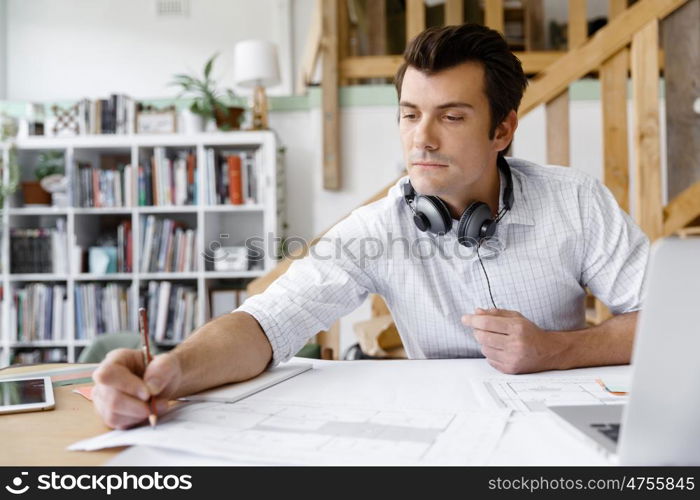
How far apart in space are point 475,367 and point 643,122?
1514 millimetres

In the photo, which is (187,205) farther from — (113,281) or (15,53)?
(15,53)

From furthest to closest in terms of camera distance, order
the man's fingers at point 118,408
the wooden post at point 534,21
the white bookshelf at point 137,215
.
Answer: the wooden post at point 534,21, the white bookshelf at point 137,215, the man's fingers at point 118,408

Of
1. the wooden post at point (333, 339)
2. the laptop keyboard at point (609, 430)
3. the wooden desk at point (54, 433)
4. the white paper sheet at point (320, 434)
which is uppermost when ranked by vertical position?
the laptop keyboard at point (609, 430)

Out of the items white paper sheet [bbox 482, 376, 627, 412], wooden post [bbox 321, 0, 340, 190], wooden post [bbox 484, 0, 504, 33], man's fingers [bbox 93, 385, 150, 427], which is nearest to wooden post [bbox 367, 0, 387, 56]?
wooden post [bbox 321, 0, 340, 190]

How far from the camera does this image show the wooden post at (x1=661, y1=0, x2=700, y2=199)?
7.42ft

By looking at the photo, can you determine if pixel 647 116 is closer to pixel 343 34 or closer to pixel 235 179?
pixel 343 34

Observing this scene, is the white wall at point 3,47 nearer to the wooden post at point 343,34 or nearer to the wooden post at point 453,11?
the wooden post at point 343,34

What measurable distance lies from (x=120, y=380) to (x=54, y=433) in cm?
11

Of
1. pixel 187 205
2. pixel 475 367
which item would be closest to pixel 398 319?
pixel 475 367

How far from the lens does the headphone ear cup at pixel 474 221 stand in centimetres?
135

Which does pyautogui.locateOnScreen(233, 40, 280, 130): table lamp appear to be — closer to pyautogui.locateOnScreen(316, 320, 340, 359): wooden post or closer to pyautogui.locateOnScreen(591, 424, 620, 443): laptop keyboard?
pyautogui.locateOnScreen(316, 320, 340, 359): wooden post

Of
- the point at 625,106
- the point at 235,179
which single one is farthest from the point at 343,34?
the point at 625,106

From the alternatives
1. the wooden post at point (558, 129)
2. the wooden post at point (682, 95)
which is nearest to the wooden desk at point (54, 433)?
the wooden post at point (558, 129)

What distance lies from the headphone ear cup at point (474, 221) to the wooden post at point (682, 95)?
1.39 meters
